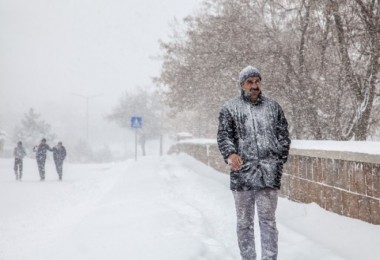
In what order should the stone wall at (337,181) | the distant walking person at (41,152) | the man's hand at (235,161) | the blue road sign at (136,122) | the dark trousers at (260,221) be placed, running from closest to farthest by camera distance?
the man's hand at (235,161) < the dark trousers at (260,221) < the stone wall at (337,181) < the distant walking person at (41,152) < the blue road sign at (136,122)

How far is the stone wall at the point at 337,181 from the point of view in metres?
4.83

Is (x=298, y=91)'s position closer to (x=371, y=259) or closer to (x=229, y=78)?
(x=229, y=78)

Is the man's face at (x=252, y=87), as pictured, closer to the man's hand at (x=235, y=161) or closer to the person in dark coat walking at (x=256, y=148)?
the person in dark coat walking at (x=256, y=148)

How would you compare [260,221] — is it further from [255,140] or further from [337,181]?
[337,181]

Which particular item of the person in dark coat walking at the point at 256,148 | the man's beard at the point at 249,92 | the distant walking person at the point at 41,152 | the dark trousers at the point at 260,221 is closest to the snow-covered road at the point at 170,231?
the dark trousers at the point at 260,221

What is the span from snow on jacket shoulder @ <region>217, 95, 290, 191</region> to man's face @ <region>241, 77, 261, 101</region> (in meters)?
0.06

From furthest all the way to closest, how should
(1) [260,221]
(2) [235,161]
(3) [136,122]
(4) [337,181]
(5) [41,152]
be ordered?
1. (3) [136,122]
2. (5) [41,152]
3. (4) [337,181]
4. (1) [260,221]
5. (2) [235,161]

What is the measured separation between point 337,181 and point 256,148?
2.19 m

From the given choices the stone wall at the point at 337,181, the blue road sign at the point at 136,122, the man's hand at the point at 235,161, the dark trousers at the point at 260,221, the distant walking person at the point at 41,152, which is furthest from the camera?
the blue road sign at the point at 136,122

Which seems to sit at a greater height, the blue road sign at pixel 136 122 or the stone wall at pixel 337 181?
the blue road sign at pixel 136 122

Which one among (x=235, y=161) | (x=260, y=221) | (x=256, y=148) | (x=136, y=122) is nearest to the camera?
(x=235, y=161)

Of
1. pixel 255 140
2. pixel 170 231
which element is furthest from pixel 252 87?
pixel 170 231

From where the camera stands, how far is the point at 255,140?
4.00 meters

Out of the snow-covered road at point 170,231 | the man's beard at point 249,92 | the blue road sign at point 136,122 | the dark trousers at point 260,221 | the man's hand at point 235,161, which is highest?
the blue road sign at point 136,122
